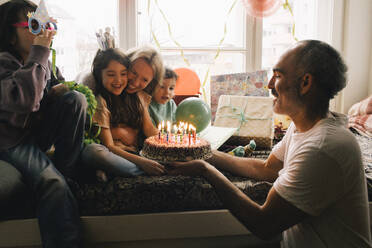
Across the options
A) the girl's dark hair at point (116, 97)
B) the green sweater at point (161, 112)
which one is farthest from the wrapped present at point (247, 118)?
the girl's dark hair at point (116, 97)

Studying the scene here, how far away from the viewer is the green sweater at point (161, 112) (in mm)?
2076

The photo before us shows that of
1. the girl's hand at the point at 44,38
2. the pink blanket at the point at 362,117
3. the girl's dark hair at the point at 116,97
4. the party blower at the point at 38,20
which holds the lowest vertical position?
the pink blanket at the point at 362,117

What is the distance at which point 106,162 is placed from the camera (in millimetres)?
1482

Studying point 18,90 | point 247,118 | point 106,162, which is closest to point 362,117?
point 247,118

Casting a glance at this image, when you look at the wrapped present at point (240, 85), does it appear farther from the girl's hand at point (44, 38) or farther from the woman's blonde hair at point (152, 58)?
the girl's hand at point (44, 38)

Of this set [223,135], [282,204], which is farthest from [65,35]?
[282,204]

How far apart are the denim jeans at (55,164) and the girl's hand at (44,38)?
0.24 metres

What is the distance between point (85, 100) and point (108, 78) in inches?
11.7

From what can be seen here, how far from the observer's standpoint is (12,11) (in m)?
1.46

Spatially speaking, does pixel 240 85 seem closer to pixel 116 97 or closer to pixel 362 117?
pixel 362 117

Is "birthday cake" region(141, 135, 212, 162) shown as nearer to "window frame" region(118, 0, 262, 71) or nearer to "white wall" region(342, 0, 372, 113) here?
"window frame" region(118, 0, 262, 71)

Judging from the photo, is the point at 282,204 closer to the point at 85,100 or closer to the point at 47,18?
the point at 85,100

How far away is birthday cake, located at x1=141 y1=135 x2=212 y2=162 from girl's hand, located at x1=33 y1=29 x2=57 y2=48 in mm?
629

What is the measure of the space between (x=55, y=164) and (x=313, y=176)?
1.14 metres
